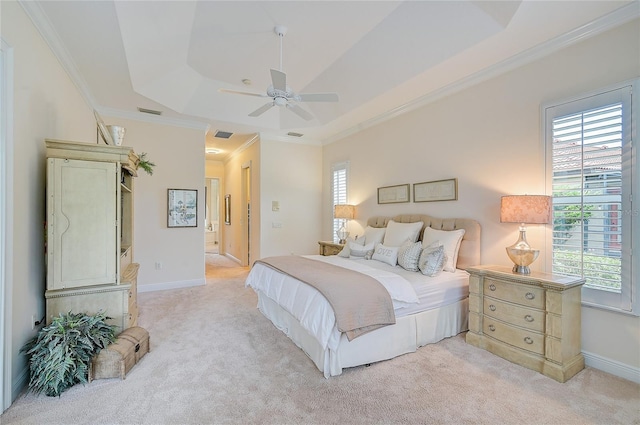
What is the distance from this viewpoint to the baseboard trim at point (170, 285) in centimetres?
497

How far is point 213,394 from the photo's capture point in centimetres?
213

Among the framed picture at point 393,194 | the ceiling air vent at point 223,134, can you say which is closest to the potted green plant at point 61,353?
the framed picture at point 393,194

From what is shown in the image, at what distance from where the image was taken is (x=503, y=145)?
326 centimetres

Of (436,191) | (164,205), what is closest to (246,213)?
(164,205)

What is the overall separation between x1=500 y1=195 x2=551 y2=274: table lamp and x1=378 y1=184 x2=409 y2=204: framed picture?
69.9 inches

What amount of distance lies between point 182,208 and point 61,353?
11.2 feet

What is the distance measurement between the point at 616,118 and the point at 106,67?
195 inches

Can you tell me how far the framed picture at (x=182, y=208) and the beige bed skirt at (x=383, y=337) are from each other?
2.75 meters

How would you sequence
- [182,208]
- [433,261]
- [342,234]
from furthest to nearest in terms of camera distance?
[342,234] < [182,208] < [433,261]

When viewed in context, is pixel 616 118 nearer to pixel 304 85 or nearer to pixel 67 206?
pixel 304 85

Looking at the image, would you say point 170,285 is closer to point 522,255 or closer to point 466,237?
point 466,237

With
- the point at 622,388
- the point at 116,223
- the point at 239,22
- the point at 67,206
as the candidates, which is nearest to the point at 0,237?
the point at 67,206

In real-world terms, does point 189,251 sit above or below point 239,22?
below

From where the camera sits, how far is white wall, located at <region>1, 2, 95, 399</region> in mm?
2068
